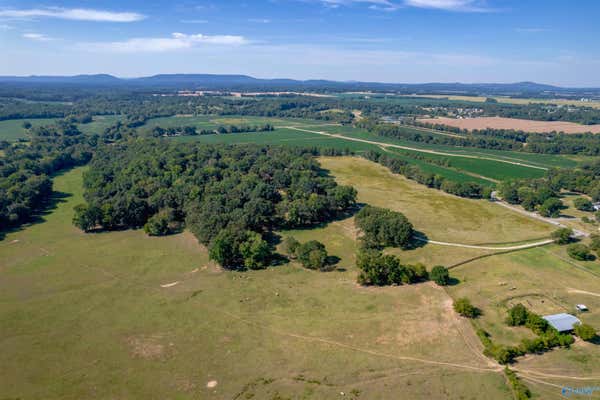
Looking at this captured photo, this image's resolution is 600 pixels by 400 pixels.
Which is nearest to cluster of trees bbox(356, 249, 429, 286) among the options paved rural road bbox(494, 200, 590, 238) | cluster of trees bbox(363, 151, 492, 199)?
paved rural road bbox(494, 200, 590, 238)

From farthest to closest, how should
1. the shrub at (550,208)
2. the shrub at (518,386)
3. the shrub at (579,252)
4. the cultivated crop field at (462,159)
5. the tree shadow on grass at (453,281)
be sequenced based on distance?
the cultivated crop field at (462,159), the shrub at (550,208), the shrub at (579,252), the tree shadow on grass at (453,281), the shrub at (518,386)

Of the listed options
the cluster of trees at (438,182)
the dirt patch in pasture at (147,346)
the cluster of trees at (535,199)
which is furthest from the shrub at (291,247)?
the cluster of trees at (535,199)

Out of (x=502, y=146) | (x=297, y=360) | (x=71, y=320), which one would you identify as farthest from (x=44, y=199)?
(x=502, y=146)

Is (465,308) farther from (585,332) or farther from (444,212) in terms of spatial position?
(444,212)

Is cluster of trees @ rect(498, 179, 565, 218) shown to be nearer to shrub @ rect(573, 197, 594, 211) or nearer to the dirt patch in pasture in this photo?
shrub @ rect(573, 197, 594, 211)

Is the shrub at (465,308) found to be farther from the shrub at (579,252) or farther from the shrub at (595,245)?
the shrub at (595,245)

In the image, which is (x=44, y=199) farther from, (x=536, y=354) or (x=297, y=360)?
(x=536, y=354)
